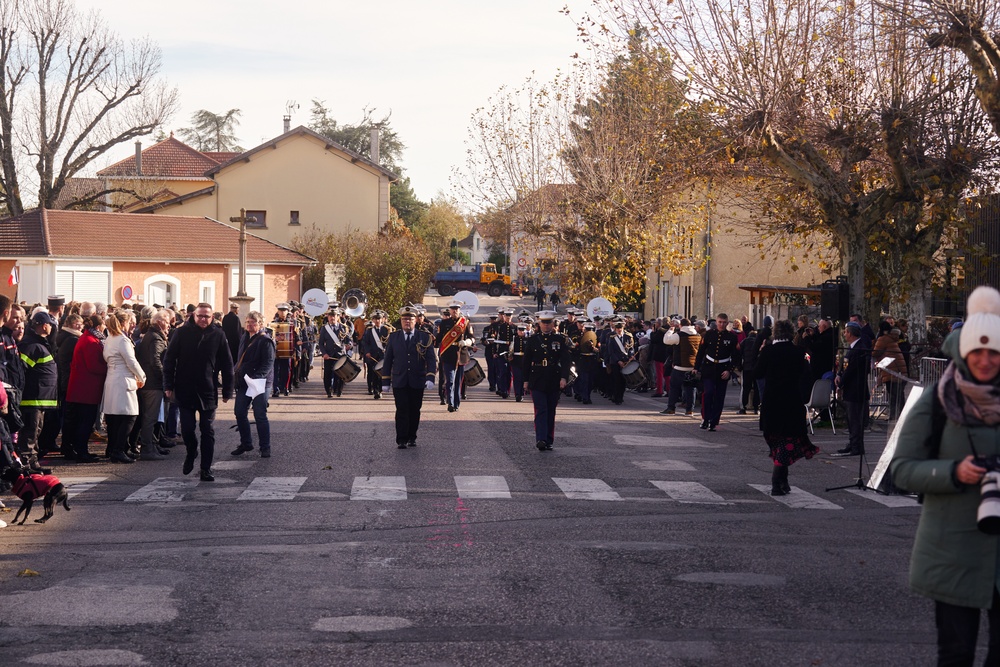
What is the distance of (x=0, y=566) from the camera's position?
848 cm

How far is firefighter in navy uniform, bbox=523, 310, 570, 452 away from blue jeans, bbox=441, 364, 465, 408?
659 cm

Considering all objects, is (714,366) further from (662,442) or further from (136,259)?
(136,259)

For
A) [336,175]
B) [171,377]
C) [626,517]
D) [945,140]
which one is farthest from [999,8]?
[336,175]

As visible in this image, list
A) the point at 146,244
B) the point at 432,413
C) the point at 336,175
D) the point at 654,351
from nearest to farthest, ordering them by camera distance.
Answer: the point at 432,413 → the point at 654,351 → the point at 146,244 → the point at 336,175

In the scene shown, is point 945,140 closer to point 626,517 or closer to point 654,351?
point 654,351

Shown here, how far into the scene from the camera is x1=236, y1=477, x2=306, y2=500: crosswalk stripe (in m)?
11.9

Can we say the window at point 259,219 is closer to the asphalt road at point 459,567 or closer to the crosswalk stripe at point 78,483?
the asphalt road at point 459,567

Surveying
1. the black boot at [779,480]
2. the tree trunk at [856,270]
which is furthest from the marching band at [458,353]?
the black boot at [779,480]

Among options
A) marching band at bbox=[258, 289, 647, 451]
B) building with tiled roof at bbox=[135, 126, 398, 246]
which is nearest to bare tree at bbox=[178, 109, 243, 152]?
building with tiled roof at bbox=[135, 126, 398, 246]

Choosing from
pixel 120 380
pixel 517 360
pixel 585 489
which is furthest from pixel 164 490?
pixel 517 360

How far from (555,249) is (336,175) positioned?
18358 mm

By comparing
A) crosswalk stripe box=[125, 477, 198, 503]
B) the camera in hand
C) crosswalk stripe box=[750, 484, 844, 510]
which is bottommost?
crosswalk stripe box=[750, 484, 844, 510]

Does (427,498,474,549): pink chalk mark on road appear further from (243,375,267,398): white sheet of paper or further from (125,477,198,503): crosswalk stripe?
(243,375,267,398): white sheet of paper

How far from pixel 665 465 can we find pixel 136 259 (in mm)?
36120
